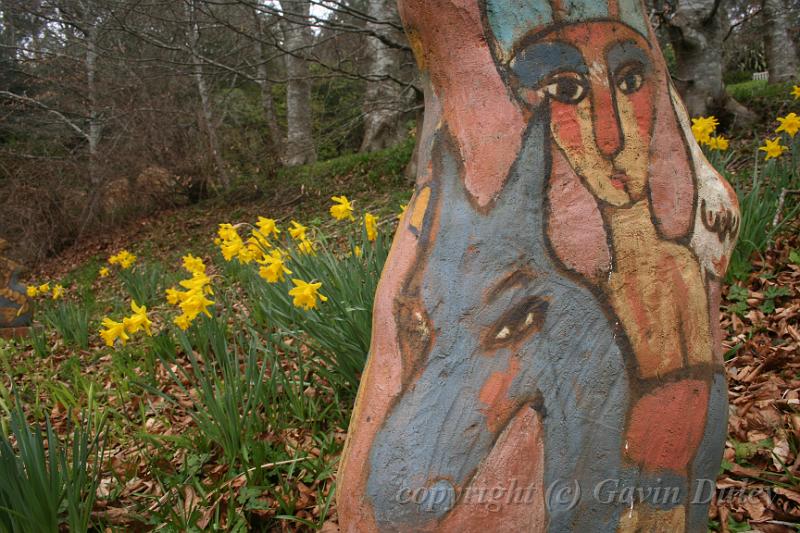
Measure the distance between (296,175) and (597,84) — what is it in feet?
29.7

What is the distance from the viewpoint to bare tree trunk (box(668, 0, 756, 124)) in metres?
5.06

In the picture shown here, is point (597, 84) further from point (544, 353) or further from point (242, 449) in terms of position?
point (242, 449)

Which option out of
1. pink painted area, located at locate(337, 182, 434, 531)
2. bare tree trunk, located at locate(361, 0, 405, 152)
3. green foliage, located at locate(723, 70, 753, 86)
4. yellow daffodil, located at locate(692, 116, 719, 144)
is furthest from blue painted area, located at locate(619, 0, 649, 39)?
green foliage, located at locate(723, 70, 753, 86)

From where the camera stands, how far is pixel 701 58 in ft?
17.3

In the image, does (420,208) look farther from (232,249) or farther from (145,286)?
(145,286)

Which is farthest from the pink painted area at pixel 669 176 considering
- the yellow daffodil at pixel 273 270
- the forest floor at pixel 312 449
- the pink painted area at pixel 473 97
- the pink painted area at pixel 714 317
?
the yellow daffodil at pixel 273 270

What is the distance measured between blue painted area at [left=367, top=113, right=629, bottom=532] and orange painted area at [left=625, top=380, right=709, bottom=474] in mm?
35

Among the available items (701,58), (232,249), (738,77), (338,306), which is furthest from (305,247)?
(738,77)

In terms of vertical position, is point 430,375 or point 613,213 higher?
point 613,213

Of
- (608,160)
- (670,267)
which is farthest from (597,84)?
(670,267)

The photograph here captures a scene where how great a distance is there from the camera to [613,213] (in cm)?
110

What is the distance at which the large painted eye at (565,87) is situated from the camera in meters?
1.11

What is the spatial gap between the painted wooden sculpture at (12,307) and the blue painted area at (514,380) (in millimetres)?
5557

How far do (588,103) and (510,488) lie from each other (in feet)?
2.42
